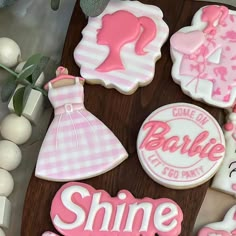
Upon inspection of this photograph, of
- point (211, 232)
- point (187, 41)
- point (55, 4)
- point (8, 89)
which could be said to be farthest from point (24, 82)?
point (211, 232)

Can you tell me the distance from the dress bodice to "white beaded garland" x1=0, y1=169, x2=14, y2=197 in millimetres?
136

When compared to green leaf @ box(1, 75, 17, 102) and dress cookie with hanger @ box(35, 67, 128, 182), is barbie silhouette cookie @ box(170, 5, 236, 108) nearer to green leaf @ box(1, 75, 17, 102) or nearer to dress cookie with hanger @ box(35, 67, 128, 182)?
dress cookie with hanger @ box(35, 67, 128, 182)

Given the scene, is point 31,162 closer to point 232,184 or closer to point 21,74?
point 21,74

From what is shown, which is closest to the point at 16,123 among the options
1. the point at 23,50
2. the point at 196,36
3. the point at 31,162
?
the point at 31,162

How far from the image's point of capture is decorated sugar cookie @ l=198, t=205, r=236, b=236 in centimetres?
102

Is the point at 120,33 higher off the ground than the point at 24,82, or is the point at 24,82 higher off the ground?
the point at 120,33

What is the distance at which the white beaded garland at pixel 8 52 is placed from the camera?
1.19 meters

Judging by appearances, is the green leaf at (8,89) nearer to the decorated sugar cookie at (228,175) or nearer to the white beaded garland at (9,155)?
the white beaded garland at (9,155)

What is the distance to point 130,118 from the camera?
3.58 ft

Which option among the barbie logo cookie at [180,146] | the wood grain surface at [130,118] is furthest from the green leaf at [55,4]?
the barbie logo cookie at [180,146]

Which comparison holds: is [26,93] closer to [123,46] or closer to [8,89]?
[8,89]

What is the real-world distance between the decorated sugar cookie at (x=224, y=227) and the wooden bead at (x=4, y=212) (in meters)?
0.30

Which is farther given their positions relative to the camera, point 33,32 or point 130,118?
point 33,32

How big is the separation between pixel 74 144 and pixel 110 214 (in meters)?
0.12
